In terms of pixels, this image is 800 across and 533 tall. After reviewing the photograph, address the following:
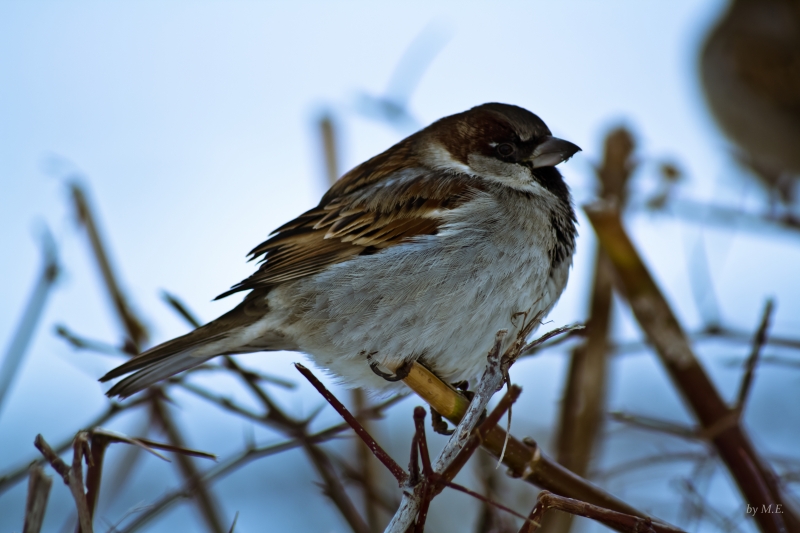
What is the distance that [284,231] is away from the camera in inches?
106

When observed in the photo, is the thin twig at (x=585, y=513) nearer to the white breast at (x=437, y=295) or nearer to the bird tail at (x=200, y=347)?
the white breast at (x=437, y=295)

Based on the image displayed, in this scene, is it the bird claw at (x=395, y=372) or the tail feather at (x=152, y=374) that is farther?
the tail feather at (x=152, y=374)

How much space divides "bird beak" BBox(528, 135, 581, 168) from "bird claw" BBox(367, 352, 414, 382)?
0.87 metres

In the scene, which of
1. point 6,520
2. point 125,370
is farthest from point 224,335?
point 6,520

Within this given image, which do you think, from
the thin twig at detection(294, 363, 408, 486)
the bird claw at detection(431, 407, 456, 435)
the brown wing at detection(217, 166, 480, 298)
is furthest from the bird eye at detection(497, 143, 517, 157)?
the thin twig at detection(294, 363, 408, 486)

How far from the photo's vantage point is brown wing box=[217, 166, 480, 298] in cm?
248

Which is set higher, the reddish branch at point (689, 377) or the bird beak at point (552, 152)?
the bird beak at point (552, 152)

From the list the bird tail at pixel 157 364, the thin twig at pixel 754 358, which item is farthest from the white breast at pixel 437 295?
the thin twig at pixel 754 358

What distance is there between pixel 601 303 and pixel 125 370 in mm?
1765

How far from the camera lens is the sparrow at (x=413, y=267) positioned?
2.25 meters

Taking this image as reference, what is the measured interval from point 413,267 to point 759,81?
2.98 m

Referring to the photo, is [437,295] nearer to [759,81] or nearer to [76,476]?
[76,476]

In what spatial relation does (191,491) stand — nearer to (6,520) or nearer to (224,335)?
(224,335)

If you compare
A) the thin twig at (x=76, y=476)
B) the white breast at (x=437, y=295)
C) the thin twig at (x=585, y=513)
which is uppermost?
the white breast at (x=437, y=295)
